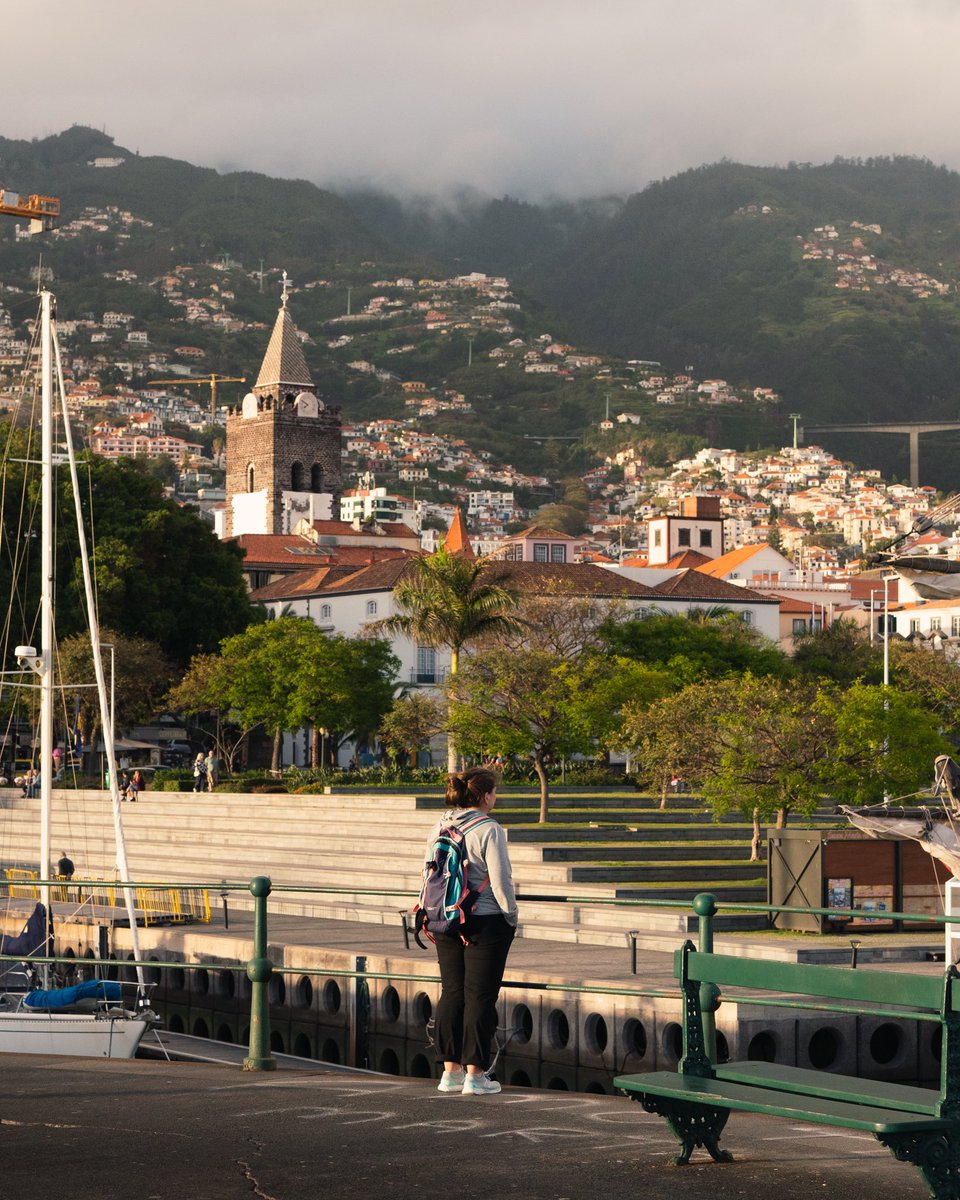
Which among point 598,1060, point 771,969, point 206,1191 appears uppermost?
point 771,969

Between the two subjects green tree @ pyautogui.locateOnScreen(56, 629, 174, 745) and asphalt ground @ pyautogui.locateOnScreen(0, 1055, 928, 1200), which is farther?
green tree @ pyautogui.locateOnScreen(56, 629, 174, 745)

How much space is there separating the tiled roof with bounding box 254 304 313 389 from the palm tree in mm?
117099

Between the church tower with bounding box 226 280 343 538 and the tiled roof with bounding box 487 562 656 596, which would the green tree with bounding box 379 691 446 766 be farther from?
the church tower with bounding box 226 280 343 538

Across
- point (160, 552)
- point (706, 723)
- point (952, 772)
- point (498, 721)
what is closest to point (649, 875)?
point (706, 723)

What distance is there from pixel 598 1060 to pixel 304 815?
67.7 ft

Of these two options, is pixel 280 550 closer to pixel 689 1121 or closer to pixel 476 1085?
pixel 476 1085

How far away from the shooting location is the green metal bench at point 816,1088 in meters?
7.03

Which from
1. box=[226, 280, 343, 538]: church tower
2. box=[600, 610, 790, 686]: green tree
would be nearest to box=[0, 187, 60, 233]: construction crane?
box=[600, 610, 790, 686]: green tree

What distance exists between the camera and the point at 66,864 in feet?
107

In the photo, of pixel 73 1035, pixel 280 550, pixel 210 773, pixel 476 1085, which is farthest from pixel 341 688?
pixel 280 550

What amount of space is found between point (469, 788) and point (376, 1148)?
203 centimetres

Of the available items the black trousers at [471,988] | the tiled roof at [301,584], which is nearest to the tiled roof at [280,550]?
the tiled roof at [301,584]

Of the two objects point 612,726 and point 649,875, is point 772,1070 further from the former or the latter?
point 612,726

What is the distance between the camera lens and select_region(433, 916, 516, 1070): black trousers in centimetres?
977
